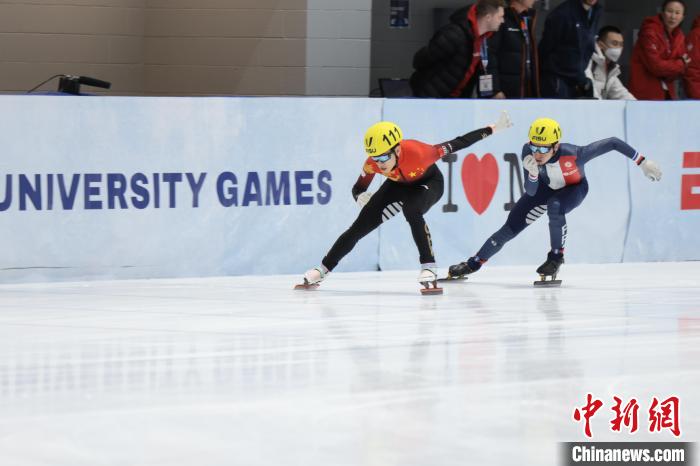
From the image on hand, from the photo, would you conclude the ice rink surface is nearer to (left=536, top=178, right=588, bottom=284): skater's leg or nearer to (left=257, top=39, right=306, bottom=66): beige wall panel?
(left=536, top=178, right=588, bottom=284): skater's leg

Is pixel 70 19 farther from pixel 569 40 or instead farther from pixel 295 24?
pixel 569 40

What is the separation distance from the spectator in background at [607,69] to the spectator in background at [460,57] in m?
1.30

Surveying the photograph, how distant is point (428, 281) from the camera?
902cm

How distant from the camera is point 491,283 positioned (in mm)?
9906

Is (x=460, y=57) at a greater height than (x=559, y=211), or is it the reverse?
(x=460, y=57)

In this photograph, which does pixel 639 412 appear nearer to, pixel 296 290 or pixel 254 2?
pixel 296 290

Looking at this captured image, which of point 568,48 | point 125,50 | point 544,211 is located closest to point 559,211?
point 544,211

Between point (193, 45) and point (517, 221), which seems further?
point (193, 45)

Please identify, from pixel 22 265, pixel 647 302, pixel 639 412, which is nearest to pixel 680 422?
pixel 639 412

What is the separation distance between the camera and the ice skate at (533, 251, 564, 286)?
969 cm

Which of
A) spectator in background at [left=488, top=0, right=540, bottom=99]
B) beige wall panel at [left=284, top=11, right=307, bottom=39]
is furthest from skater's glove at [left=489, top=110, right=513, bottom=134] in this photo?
beige wall panel at [left=284, top=11, right=307, bottom=39]

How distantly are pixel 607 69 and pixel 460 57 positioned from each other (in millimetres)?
1746

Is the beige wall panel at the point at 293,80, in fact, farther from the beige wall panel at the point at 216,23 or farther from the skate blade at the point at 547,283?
the skate blade at the point at 547,283

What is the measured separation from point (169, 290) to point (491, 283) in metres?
2.33
